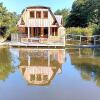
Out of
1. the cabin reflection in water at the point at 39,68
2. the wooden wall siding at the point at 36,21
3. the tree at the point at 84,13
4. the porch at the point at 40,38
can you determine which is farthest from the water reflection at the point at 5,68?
the tree at the point at 84,13

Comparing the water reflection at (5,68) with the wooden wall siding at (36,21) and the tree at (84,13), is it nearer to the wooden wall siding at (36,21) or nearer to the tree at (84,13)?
the wooden wall siding at (36,21)

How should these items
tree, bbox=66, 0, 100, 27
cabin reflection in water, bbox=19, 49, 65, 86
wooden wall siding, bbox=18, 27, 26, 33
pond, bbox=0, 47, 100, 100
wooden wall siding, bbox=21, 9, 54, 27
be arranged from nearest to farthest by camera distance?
pond, bbox=0, 47, 100, 100 < cabin reflection in water, bbox=19, 49, 65, 86 < wooden wall siding, bbox=21, 9, 54, 27 < wooden wall siding, bbox=18, 27, 26, 33 < tree, bbox=66, 0, 100, 27

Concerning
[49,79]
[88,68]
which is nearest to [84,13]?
[88,68]

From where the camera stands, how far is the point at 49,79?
14.9 meters

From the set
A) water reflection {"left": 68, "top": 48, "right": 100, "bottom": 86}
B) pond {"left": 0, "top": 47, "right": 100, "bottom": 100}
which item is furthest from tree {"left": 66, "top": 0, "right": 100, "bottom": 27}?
pond {"left": 0, "top": 47, "right": 100, "bottom": 100}

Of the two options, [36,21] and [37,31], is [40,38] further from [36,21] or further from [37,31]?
[37,31]

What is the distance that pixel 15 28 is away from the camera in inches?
1426

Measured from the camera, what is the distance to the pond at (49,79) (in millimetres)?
11461

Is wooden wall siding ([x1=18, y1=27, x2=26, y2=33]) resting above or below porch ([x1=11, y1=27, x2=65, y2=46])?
above

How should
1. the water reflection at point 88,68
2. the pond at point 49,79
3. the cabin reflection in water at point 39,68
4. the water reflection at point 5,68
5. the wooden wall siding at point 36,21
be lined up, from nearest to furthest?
1. the pond at point 49,79
2. the cabin reflection in water at point 39,68
3. the water reflection at point 88,68
4. the water reflection at point 5,68
5. the wooden wall siding at point 36,21

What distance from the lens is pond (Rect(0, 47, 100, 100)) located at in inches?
451

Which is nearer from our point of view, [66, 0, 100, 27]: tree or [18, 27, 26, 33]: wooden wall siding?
[18, 27, 26, 33]: wooden wall siding

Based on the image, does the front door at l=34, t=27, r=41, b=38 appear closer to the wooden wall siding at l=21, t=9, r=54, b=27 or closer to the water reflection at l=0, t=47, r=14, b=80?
the wooden wall siding at l=21, t=9, r=54, b=27

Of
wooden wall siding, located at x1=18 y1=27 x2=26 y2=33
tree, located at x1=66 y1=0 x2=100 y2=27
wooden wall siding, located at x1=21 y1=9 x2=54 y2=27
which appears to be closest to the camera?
wooden wall siding, located at x1=21 y1=9 x2=54 y2=27
